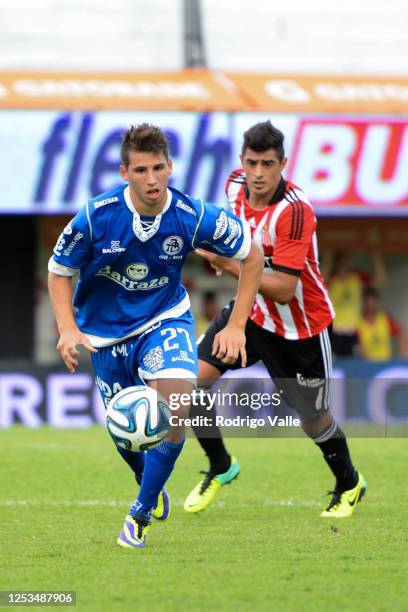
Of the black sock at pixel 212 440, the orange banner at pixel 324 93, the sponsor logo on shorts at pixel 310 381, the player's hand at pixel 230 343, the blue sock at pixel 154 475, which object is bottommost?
the orange banner at pixel 324 93

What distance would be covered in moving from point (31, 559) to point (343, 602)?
5.58 feet

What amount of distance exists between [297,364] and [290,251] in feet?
2.50

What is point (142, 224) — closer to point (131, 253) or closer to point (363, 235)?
point (131, 253)

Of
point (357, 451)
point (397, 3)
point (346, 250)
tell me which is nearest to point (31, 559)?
point (357, 451)

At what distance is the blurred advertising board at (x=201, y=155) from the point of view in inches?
619

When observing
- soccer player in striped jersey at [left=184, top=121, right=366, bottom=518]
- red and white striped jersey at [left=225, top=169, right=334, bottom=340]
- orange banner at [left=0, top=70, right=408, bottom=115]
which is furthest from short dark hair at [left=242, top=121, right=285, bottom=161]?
orange banner at [left=0, top=70, right=408, bottom=115]

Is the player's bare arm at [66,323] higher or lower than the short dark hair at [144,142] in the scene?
lower

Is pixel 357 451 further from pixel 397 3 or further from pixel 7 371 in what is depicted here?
pixel 397 3

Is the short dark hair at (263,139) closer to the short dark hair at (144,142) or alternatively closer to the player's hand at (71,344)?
the short dark hair at (144,142)

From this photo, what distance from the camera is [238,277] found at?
6.95 meters

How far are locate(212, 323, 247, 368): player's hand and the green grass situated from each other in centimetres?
97

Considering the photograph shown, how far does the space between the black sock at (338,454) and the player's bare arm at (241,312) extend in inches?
46.7

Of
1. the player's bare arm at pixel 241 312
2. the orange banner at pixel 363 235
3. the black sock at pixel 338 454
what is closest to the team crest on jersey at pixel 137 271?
the player's bare arm at pixel 241 312

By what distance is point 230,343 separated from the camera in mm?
6402
